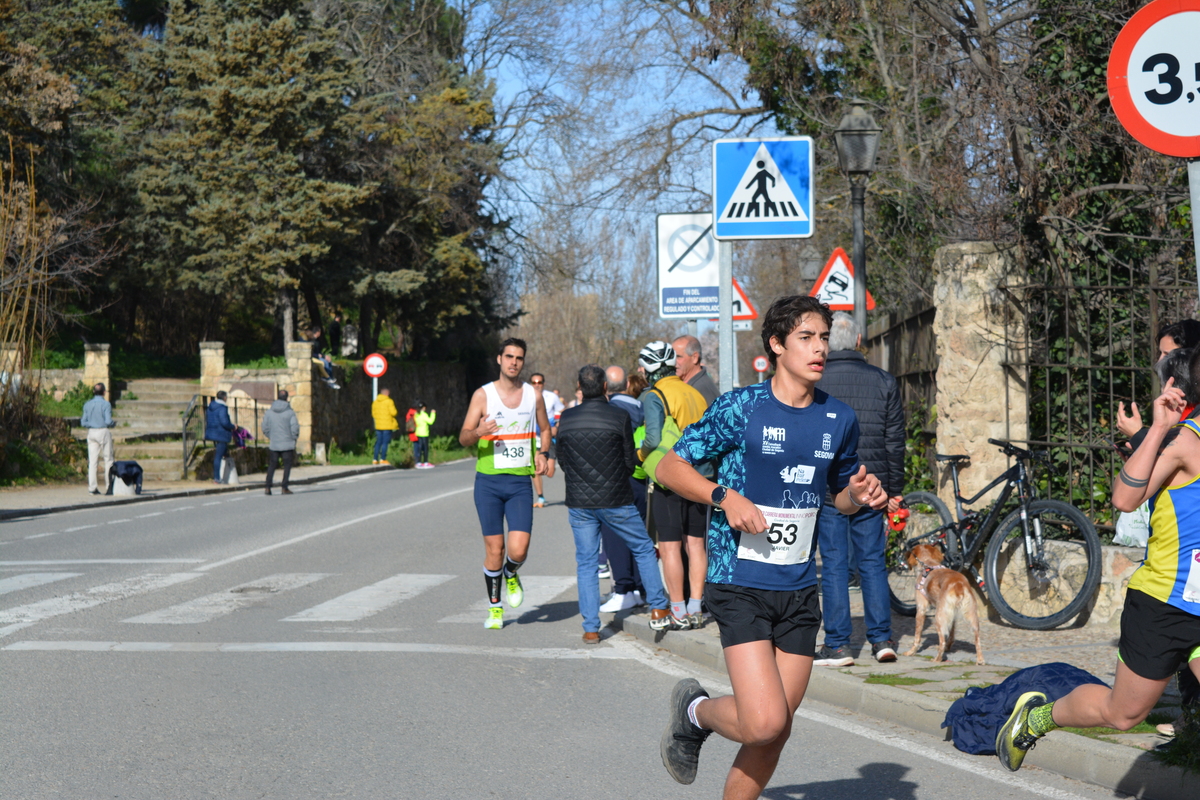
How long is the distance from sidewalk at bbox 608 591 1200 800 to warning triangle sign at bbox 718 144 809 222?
2.93 m

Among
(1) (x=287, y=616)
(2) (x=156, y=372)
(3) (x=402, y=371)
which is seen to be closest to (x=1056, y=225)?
(1) (x=287, y=616)

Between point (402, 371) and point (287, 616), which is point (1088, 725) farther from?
point (402, 371)

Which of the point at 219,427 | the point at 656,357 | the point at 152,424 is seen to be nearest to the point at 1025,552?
the point at 656,357

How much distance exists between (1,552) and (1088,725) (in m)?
12.3

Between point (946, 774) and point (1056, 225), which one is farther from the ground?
point (1056, 225)

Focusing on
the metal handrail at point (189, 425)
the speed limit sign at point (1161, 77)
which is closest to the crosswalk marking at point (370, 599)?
the speed limit sign at point (1161, 77)

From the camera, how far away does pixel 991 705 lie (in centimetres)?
A: 559

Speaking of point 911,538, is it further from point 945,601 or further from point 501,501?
point 501,501

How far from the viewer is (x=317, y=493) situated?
23.6 metres

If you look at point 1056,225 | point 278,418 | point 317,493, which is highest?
point 1056,225

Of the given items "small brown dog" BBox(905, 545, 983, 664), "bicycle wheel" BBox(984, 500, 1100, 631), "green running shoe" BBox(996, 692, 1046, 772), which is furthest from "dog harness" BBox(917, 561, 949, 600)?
A: "green running shoe" BBox(996, 692, 1046, 772)

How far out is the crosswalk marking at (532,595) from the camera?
31.7ft

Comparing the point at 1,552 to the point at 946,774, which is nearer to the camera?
the point at 946,774

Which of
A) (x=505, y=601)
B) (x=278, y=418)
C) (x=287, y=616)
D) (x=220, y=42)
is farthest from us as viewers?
(x=220, y=42)
